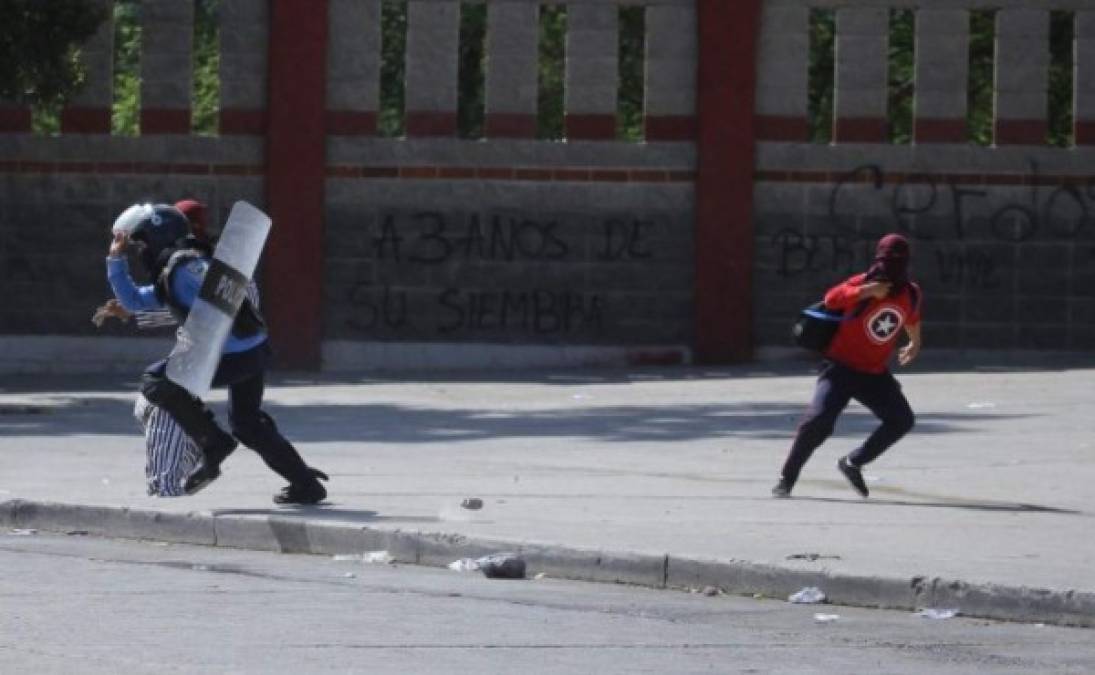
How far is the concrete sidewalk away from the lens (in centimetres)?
1023

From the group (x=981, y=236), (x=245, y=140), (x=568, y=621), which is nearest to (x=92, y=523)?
(x=568, y=621)

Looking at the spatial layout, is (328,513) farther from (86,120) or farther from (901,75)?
(901,75)

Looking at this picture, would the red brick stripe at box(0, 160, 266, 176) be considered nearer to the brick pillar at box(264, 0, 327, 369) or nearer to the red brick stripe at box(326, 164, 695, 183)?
the brick pillar at box(264, 0, 327, 369)

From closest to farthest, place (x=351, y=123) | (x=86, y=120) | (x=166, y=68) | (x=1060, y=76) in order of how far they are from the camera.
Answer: (x=351, y=123) → (x=166, y=68) → (x=86, y=120) → (x=1060, y=76)

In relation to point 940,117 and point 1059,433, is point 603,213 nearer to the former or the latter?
point 940,117

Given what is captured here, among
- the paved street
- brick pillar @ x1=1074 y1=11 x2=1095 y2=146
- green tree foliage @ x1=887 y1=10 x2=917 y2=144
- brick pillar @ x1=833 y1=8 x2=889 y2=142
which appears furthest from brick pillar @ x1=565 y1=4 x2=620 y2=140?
green tree foliage @ x1=887 y1=10 x2=917 y2=144

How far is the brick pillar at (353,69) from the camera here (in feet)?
75.7

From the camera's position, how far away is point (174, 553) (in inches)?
448

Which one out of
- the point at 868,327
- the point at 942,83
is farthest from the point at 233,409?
the point at 942,83

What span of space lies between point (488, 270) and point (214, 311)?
11658mm

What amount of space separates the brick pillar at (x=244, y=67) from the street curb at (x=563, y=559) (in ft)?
37.0

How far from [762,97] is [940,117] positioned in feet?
5.99

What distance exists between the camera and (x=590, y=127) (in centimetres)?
2303

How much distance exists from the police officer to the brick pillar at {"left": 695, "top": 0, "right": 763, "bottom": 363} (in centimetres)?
1136
